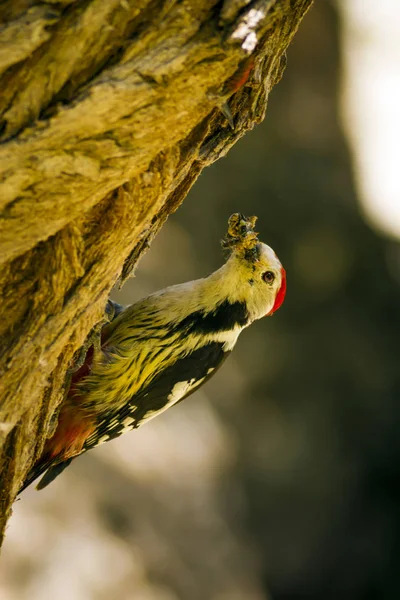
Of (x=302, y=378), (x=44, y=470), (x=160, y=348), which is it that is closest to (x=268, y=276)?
(x=160, y=348)

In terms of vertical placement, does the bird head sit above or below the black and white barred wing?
above

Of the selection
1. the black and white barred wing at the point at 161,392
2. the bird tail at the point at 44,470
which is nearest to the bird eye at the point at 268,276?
the black and white barred wing at the point at 161,392

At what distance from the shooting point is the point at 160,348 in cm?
243

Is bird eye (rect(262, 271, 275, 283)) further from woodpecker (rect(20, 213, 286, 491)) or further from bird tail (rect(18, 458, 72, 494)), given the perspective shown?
bird tail (rect(18, 458, 72, 494))

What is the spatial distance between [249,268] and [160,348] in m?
0.45

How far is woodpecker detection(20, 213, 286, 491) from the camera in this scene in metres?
2.33

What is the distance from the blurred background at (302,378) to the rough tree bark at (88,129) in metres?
3.93

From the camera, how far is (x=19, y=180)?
136 cm

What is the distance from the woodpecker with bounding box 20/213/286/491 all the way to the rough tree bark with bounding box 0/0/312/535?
2.16ft

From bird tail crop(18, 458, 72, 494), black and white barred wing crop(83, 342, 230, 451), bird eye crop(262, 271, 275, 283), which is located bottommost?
bird tail crop(18, 458, 72, 494)

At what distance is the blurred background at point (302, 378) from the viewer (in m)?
5.65

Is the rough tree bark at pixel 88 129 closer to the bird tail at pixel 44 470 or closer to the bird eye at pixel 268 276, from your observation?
the bird tail at pixel 44 470

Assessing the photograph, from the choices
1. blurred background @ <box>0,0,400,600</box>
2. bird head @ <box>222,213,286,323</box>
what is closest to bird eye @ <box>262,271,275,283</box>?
bird head @ <box>222,213,286,323</box>

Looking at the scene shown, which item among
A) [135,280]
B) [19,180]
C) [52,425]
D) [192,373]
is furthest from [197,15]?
[135,280]
